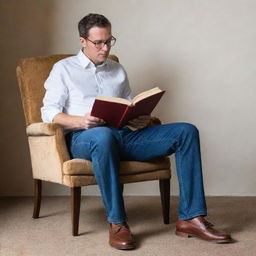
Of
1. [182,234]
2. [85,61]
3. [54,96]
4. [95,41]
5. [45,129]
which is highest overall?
[95,41]

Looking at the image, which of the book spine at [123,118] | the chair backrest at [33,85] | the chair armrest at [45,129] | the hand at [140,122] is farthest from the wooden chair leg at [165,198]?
the chair backrest at [33,85]

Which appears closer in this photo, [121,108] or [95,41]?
[121,108]

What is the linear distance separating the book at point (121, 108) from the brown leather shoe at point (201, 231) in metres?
0.53

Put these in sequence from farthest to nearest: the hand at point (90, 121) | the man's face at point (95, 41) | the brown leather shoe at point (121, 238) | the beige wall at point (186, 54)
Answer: the beige wall at point (186, 54) → the man's face at point (95, 41) → the hand at point (90, 121) → the brown leather shoe at point (121, 238)

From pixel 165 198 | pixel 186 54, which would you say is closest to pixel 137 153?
pixel 165 198

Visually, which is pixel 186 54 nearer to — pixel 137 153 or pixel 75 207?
pixel 137 153

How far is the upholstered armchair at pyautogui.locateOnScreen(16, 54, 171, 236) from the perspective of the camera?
2.45 metres

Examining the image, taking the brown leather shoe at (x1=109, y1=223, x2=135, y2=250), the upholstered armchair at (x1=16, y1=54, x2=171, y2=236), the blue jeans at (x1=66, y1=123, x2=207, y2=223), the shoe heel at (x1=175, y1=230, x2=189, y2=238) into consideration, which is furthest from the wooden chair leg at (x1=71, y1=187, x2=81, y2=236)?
the shoe heel at (x1=175, y1=230, x2=189, y2=238)

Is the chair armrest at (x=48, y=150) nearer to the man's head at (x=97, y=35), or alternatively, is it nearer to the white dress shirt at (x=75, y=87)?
the white dress shirt at (x=75, y=87)

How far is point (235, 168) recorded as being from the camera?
3.53 m

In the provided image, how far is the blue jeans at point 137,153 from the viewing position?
7.41 ft

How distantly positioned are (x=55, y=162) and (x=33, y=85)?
53cm

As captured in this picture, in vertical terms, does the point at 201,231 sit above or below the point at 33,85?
below

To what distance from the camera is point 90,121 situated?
2342 millimetres
